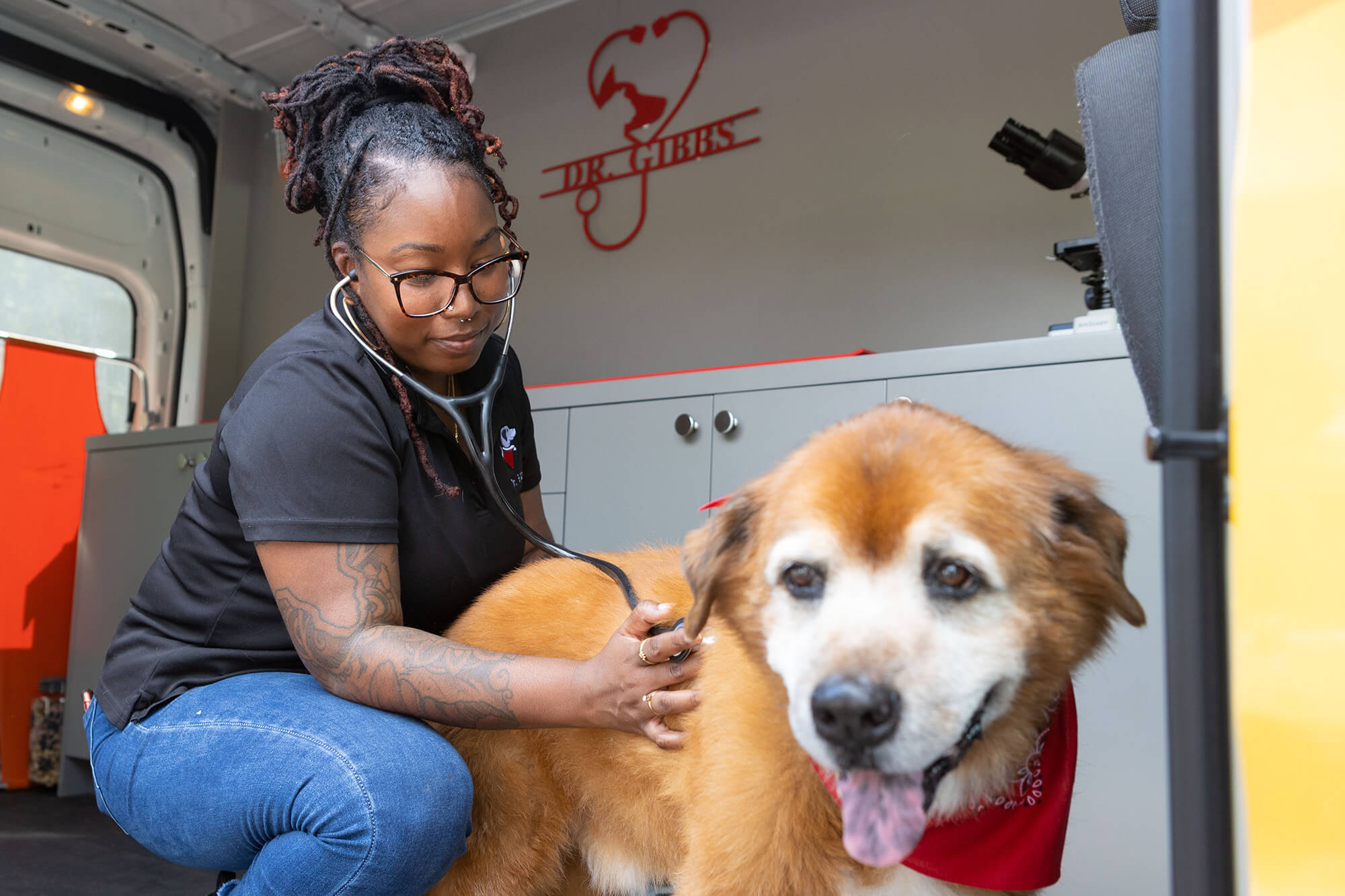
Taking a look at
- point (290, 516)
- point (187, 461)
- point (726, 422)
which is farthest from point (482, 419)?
point (187, 461)

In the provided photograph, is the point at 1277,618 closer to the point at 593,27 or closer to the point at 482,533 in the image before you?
the point at 482,533

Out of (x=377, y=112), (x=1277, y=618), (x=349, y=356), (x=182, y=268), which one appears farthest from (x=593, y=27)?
(x=1277, y=618)

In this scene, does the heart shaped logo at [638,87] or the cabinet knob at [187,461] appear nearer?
the cabinet knob at [187,461]

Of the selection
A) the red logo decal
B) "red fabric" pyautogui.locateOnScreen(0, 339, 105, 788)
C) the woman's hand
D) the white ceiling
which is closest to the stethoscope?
the woman's hand

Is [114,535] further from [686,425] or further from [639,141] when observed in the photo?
[639,141]

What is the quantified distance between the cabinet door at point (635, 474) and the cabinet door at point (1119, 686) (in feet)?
3.13

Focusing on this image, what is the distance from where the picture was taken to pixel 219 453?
1.52 metres

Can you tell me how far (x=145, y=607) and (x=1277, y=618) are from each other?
1.62 meters

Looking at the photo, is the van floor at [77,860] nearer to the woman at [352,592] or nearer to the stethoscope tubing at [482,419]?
the woman at [352,592]

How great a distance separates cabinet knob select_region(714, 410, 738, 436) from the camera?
2.62m

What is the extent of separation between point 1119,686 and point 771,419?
40.9 inches

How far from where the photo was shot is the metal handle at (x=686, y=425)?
8.86 ft

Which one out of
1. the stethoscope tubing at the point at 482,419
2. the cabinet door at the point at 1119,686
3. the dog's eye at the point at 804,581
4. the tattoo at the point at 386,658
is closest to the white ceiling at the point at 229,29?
the stethoscope tubing at the point at 482,419

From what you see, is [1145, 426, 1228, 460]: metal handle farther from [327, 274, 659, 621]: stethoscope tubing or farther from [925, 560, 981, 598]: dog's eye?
[327, 274, 659, 621]: stethoscope tubing
